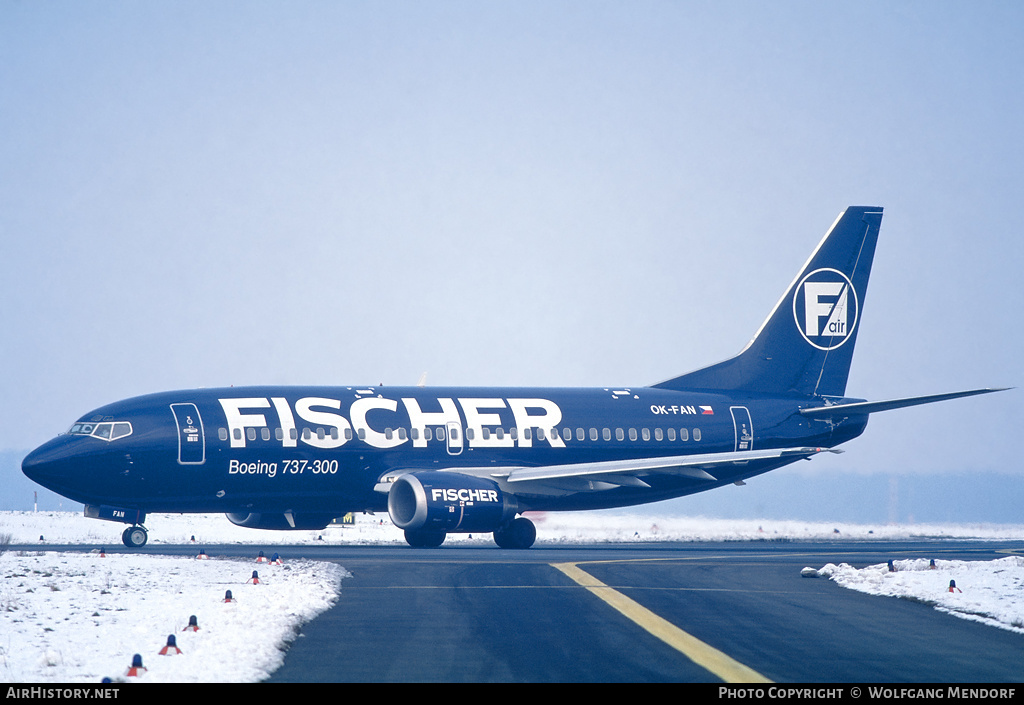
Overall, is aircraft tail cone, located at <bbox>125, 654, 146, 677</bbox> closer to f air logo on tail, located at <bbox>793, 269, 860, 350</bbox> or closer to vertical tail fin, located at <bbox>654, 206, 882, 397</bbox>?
vertical tail fin, located at <bbox>654, 206, 882, 397</bbox>

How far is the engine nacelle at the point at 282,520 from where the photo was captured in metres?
34.6

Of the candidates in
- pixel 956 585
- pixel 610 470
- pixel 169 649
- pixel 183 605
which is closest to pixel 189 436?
pixel 610 470

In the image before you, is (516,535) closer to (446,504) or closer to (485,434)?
(485,434)

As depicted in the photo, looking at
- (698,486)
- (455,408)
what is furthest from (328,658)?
(698,486)

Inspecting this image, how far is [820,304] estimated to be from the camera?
4306 centimetres

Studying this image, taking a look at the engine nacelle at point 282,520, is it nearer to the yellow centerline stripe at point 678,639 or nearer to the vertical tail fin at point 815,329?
the vertical tail fin at point 815,329

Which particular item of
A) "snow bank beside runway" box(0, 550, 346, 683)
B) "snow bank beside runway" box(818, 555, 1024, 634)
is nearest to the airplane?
"snow bank beside runway" box(0, 550, 346, 683)

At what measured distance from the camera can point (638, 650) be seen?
12.6 meters

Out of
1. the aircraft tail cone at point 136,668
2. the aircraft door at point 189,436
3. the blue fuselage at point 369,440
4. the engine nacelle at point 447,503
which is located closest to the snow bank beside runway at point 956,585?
the engine nacelle at point 447,503

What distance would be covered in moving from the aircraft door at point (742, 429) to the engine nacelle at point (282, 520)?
1400 centimetres

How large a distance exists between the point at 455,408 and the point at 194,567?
13986 millimetres

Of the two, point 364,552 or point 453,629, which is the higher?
point 453,629

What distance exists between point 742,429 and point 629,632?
26779 millimetres
